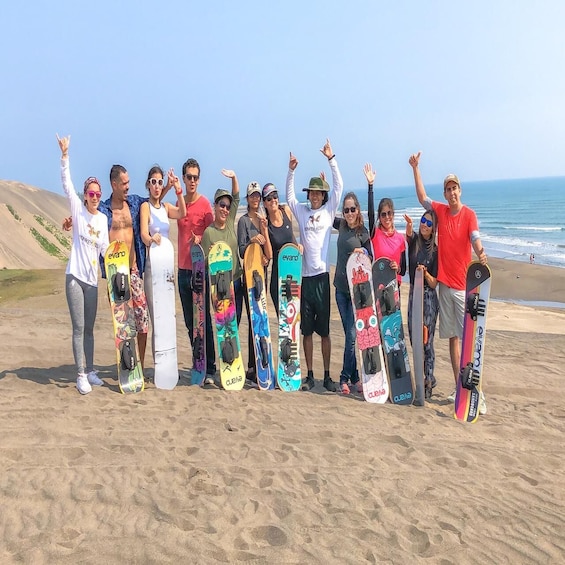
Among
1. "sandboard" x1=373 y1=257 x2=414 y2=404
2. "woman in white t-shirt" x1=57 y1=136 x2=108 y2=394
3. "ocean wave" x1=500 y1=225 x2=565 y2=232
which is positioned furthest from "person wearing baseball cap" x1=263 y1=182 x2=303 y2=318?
"ocean wave" x1=500 y1=225 x2=565 y2=232

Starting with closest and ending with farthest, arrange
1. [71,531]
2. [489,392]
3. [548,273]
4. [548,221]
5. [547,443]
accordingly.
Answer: [71,531]
[547,443]
[489,392]
[548,273]
[548,221]

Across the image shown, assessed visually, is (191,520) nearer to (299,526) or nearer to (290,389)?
(299,526)

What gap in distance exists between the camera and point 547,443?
15.0 ft

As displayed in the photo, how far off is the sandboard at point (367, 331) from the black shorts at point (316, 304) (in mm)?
265

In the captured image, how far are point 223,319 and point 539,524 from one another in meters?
3.42

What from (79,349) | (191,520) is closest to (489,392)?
(191,520)

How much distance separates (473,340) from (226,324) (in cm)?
252

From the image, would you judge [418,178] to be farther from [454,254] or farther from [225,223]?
[225,223]

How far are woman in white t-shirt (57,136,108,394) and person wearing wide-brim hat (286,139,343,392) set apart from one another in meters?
1.96

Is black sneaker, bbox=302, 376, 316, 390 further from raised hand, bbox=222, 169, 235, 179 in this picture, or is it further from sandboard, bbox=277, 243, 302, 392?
raised hand, bbox=222, 169, 235, 179

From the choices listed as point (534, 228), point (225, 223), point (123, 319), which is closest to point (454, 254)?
point (225, 223)

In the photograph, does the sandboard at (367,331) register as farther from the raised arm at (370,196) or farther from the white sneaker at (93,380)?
the white sneaker at (93,380)

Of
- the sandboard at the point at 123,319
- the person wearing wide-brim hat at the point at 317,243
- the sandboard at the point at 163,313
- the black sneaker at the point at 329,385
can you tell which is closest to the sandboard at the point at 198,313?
the sandboard at the point at 163,313

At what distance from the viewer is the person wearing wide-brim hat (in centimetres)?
529
